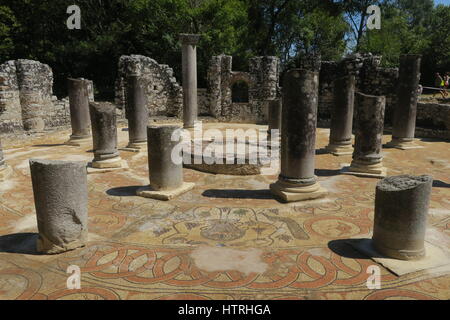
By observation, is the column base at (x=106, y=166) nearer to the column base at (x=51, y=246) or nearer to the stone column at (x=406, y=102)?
the column base at (x=51, y=246)

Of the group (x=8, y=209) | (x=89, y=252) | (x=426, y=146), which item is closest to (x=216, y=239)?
(x=89, y=252)

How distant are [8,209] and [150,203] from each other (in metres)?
2.87

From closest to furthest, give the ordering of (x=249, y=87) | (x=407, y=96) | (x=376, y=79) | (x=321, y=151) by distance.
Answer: (x=321, y=151)
(x=407, y=96)
(x=376, y=79)
(x=249, y=87)

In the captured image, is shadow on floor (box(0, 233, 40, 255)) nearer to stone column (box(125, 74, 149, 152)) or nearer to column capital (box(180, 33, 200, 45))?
stone column (box(125, 74, 149, 152))

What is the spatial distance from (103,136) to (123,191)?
2.70 m

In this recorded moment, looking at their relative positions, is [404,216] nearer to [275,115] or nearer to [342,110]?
[342,110]

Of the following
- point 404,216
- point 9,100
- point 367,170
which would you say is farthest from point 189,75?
point 404,216

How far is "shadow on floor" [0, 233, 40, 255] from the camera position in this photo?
18.6ft

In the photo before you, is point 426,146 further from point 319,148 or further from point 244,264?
point 244,264

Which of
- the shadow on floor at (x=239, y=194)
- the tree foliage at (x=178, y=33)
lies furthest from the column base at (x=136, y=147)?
the tree foliage at (x=178, y=33)

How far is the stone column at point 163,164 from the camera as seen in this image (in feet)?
26.2

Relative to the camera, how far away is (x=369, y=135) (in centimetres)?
993

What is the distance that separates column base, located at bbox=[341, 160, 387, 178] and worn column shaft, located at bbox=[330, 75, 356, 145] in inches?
101

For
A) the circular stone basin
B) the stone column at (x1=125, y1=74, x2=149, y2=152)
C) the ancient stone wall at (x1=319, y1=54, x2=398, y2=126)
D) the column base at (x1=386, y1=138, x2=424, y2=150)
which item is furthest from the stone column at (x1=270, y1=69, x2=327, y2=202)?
the ancient stone wall at (x1=319, y1=54, x2=398, y2=126)
